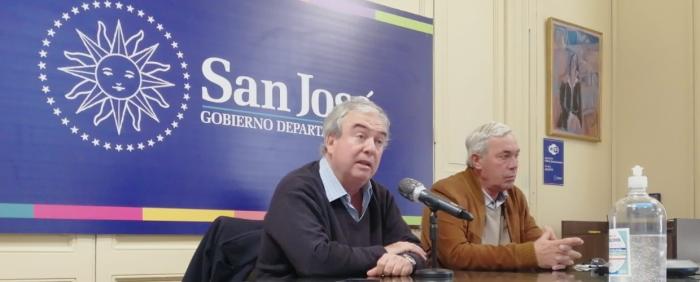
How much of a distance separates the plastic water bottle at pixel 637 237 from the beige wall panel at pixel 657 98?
3.40 metres

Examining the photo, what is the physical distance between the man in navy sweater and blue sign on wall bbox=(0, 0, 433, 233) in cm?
88

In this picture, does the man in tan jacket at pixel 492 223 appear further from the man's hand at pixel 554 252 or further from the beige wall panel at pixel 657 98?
the beige wall panel at pixel 657 98

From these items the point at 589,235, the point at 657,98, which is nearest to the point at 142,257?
the point at 589,235

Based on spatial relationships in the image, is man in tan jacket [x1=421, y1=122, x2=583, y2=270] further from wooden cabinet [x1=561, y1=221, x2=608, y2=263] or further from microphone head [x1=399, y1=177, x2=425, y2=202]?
wooden cabinet [x1=561, y1=221, x2=608, y2=263]

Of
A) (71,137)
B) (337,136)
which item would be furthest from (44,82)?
(337,136)

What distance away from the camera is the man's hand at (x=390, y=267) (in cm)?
202

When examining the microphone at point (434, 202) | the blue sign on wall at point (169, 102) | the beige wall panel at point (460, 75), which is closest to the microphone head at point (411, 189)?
the microphone at point (434, 202)

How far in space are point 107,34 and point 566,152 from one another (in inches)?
119

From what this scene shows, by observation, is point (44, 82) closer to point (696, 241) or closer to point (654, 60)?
point (696, 241)

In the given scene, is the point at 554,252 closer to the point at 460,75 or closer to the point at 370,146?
the point at 370,146

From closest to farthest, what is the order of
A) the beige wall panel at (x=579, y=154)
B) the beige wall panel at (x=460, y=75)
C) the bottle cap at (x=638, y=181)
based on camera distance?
the bottle cap at (x=638, y=181) < the beige wall panel at (x=460, y=75) < the beige wall panel at (x=579, y=154)

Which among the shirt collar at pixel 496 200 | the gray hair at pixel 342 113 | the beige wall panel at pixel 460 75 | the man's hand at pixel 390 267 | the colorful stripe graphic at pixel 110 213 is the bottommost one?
the man's hand at pixel 390 267

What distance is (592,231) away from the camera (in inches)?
177

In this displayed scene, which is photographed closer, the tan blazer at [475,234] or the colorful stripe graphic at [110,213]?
the tan blazer at [475,234]
